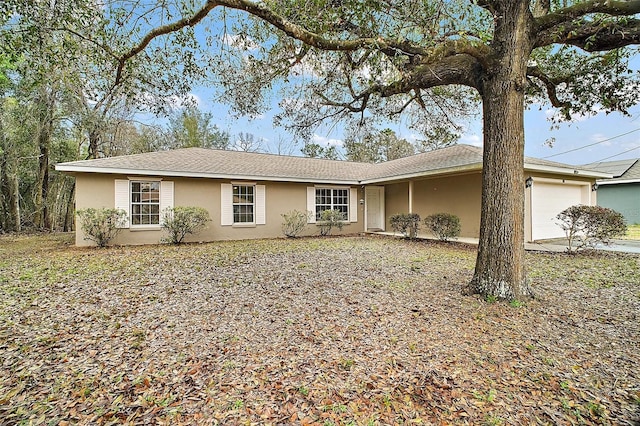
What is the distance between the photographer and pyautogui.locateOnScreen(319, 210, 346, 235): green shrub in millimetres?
13484

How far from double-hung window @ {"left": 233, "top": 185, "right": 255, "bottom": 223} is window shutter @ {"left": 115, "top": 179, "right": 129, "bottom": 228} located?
3.53 m

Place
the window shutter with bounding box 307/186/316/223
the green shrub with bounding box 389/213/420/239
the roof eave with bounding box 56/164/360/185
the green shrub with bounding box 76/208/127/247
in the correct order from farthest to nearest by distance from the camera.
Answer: the window shutter with bounding box 307/186/316/223 → the green shrub with bounding box 389/213/420/239 → the green shrub with bounding box 76/208/127/247 → the roof eave with bounding box 56/164/360/185

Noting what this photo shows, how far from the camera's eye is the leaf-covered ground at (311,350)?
2.35 meters

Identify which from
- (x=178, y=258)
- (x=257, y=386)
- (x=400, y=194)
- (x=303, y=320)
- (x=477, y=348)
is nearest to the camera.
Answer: (x=257, y=386)

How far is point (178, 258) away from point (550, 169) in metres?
11.7

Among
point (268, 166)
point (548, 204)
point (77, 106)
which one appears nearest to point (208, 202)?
point (268, 166)

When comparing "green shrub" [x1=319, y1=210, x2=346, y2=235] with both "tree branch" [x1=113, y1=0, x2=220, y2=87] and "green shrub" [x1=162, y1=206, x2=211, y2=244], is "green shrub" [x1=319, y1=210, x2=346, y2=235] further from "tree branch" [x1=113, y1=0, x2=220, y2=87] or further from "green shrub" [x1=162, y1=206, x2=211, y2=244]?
"tree branch" [x1=113, y1=0, x2=220, y2=87]

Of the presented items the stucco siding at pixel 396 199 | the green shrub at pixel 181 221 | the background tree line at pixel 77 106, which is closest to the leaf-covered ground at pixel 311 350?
the background tree line at pixel 77 106

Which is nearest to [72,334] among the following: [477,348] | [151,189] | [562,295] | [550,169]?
[477,348]

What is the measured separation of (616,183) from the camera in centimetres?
1803

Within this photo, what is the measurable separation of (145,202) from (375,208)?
10269mm

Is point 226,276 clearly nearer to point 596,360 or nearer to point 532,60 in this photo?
point 596,360

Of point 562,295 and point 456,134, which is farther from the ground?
point 456,134

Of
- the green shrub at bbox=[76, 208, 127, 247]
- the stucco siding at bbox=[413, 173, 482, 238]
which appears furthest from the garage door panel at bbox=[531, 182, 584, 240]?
the green shrub at bbox=[76, 208, 127, 247]
